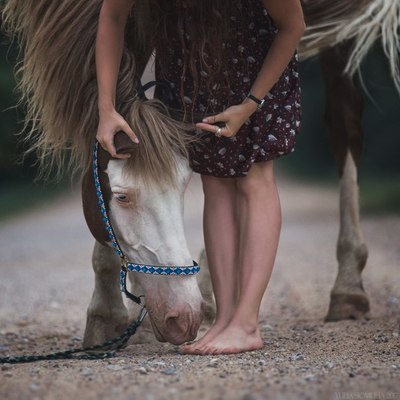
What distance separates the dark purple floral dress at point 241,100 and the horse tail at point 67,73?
0.19 m

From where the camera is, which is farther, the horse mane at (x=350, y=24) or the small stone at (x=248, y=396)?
the horse mane at (x=350, y=24)

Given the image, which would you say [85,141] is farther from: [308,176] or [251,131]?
[308,176]

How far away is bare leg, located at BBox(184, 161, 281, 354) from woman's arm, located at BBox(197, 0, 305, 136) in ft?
0.92

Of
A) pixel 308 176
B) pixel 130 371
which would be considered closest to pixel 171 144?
pixel 130 371

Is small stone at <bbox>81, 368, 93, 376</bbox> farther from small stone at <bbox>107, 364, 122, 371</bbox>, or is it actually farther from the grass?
the grass

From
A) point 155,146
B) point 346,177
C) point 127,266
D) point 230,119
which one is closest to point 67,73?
point 155,146

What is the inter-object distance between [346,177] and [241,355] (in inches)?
74.2

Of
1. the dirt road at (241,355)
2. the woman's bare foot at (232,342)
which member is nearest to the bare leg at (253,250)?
the woman's bare foot at (232,342)

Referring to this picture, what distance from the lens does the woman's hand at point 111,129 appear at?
2.85m

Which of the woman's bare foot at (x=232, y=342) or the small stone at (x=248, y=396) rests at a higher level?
the small stone at (x=248, y=396)

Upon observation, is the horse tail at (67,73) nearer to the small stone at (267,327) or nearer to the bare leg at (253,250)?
the bare leg at (253,250)

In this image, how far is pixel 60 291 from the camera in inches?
232

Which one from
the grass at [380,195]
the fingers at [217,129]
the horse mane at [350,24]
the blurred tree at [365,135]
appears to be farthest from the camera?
the blurred tree at [365,135]

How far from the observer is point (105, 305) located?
12.0 ft
